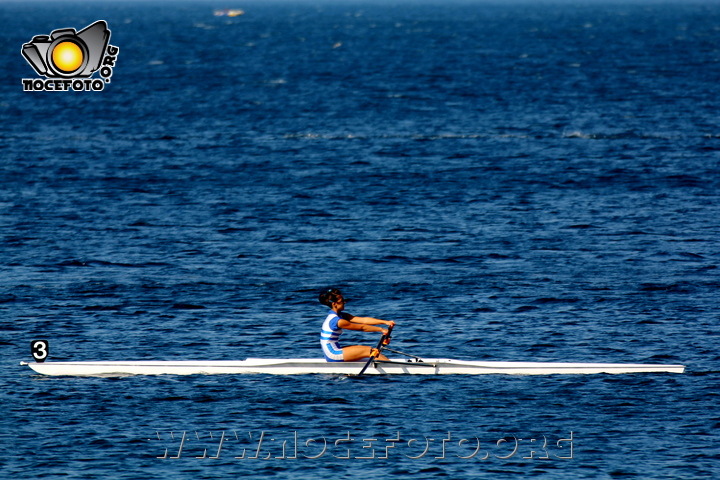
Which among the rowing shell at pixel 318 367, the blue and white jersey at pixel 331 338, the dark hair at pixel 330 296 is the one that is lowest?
the rowing shell at pixel 318 367

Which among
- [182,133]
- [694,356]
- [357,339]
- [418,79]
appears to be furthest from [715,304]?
[418,79]

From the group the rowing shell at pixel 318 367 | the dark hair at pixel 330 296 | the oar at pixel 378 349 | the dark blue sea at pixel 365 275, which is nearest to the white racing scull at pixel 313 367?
the rowing shell at pixel 318 367

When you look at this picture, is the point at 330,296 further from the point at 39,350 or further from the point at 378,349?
the point at 39,350

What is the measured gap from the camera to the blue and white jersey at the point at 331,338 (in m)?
26.5

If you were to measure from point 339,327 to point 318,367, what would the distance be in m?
1.31

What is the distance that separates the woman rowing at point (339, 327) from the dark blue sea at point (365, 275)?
66 cm

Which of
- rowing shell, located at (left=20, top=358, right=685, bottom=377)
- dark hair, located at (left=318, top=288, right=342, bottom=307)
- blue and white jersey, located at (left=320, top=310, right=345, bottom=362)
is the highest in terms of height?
dark hair, located at (left=318, top=288, right=342, bottom=307)

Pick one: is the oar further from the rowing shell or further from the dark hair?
the dark hair

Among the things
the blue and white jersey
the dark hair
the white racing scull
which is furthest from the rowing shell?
the dark hair

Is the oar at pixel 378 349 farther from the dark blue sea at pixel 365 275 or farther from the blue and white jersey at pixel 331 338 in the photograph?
the blue and white jersey at pixel 331 338

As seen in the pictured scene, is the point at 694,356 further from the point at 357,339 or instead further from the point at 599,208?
the point at 599,208

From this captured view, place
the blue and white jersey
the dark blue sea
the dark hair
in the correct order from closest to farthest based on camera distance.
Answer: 1. the dark blue sea
2. the dark hair
3. the blue and white jersey

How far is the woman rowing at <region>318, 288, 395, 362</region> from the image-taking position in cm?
2639

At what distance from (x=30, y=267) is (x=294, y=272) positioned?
10202 mm
